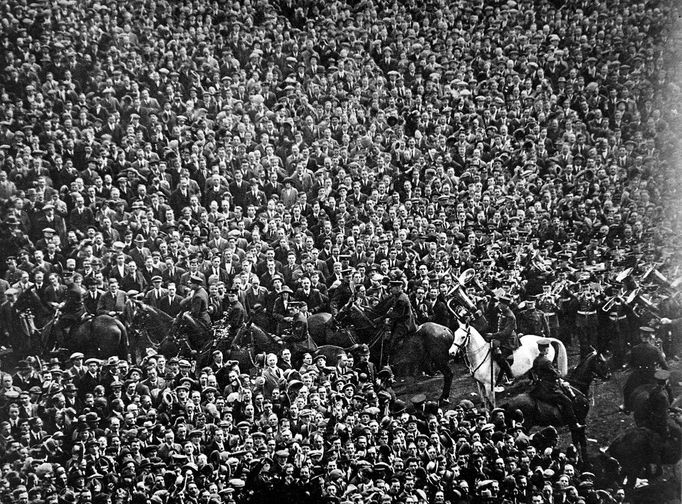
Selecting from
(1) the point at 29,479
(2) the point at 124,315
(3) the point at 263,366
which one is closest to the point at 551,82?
(3) the point at 263,366

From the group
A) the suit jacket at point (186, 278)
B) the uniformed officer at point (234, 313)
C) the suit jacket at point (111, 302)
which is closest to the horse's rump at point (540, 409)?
the uniformed officer at point (234, 313)

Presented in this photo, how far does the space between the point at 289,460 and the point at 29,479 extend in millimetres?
2600

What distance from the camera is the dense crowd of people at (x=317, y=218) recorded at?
441 inches

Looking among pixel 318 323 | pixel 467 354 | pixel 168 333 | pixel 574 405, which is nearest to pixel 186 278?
pixel 168 333

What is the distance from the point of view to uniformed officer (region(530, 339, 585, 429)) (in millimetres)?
11586

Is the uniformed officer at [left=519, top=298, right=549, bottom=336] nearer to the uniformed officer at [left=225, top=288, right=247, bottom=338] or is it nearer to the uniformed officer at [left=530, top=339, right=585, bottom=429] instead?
the uniformed officer at [left=530, top=339, right=585, bottom=429]

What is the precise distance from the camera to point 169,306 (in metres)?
11.5

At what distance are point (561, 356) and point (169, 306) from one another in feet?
13.8

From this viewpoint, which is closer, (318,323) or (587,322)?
(318,323)

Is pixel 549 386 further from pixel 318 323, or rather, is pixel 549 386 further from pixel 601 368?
pixel 318 323

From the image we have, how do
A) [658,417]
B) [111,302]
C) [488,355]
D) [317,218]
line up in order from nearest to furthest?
[111,302] → [658,417] → [488,355] → [317,218]

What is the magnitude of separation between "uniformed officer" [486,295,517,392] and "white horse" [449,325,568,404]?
5cm

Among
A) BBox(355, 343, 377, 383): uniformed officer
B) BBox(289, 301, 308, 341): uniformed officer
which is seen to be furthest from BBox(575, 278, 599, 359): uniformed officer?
BBox(289, 301, 308, 341): uniformed officer

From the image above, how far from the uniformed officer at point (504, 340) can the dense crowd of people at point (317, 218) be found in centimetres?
3
